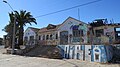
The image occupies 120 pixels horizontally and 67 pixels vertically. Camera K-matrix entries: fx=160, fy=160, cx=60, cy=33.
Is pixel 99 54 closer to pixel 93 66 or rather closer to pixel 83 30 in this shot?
pixel 93 66

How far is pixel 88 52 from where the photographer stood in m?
19.4

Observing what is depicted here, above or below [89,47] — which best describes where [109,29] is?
above

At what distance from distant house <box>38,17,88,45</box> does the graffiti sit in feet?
8.54

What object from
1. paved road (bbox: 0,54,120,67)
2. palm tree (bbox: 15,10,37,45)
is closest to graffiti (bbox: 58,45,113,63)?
paved road (bbox: 0,54,120,67)

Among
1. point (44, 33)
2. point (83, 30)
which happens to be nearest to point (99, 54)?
point (83, 30)

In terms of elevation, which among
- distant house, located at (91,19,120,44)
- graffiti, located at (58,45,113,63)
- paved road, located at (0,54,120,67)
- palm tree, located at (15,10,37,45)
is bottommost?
paved road, located at (0,54,120,67)

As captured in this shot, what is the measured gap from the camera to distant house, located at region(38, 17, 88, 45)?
25.3 meters

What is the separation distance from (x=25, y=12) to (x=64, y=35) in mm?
9656

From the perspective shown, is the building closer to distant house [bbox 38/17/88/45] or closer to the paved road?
distant house [bbox 38/17/88/45]

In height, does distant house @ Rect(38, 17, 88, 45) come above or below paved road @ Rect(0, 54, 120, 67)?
above

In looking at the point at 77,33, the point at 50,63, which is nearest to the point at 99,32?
the point at 77,33

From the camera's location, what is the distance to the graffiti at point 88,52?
17.6 meters

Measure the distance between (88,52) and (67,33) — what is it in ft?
→ 35.1

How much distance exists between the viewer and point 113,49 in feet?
62.1
